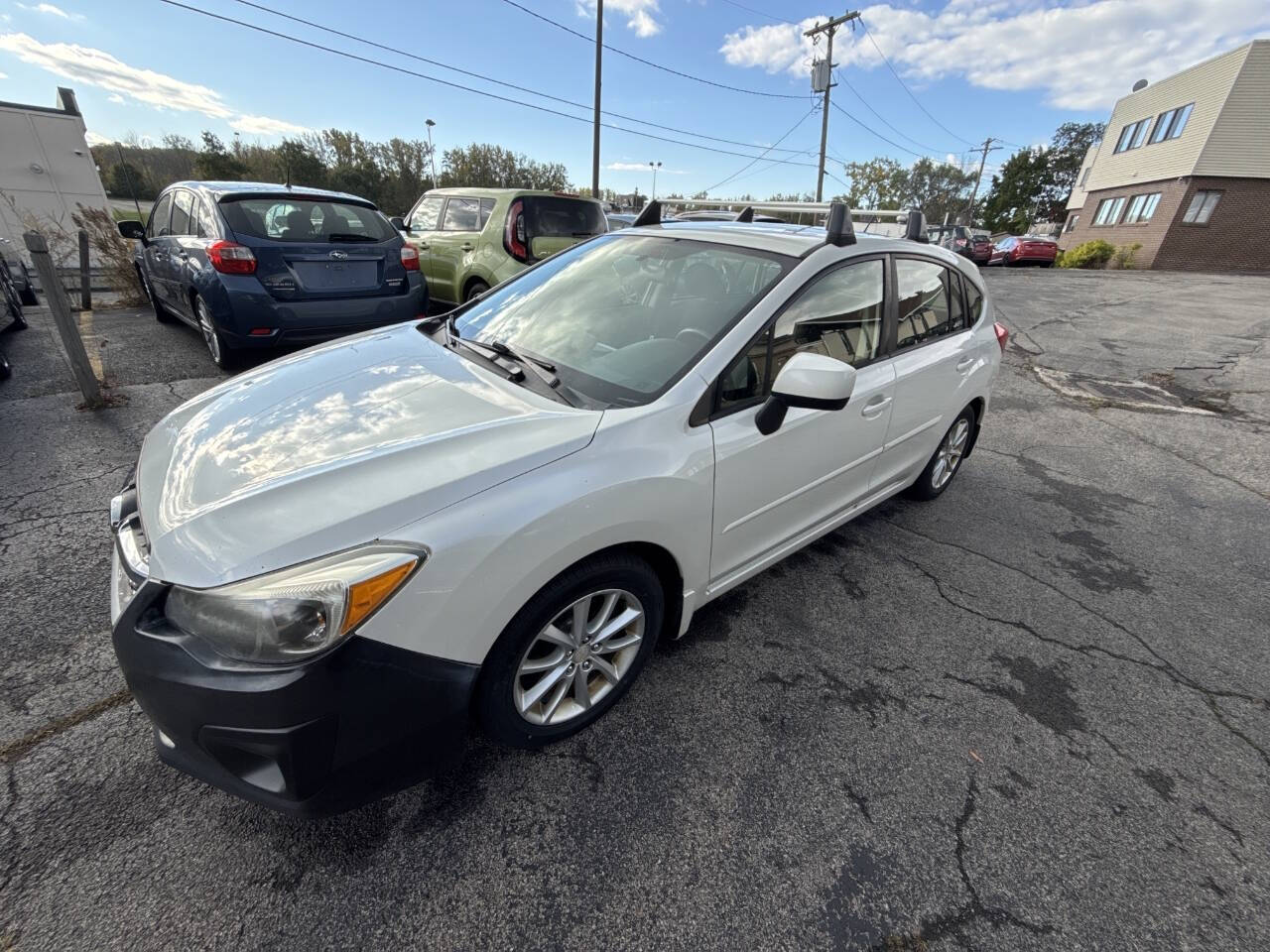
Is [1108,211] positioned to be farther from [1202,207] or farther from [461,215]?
[461,215]

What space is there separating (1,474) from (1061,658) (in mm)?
5844

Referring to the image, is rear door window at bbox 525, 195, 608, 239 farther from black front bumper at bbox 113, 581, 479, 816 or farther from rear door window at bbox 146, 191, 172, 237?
black front bumper at bbox 113, 581, 479, 816

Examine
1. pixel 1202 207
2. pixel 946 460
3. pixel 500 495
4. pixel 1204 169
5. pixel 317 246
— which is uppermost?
pixel 1204 169

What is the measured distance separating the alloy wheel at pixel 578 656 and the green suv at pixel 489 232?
5.13 m

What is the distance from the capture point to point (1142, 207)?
26438 millimetres

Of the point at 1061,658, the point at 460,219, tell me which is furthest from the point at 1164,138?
the point at 1061,658

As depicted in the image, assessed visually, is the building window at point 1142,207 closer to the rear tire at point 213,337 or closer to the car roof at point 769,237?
the car roof at point 769,237

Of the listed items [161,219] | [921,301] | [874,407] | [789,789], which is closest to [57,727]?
[789,789]

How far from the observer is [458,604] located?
145 cm

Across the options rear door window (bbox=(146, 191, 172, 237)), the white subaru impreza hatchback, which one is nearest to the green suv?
rear door window (bbox=(146, 191, 172, 237))

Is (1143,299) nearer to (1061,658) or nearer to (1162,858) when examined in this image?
(1061,658)

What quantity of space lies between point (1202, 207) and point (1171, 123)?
4658mm

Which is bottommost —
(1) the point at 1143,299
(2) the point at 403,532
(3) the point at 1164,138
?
(1) the point at 1143,299

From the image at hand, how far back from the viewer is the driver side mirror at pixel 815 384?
1864 millimetres
